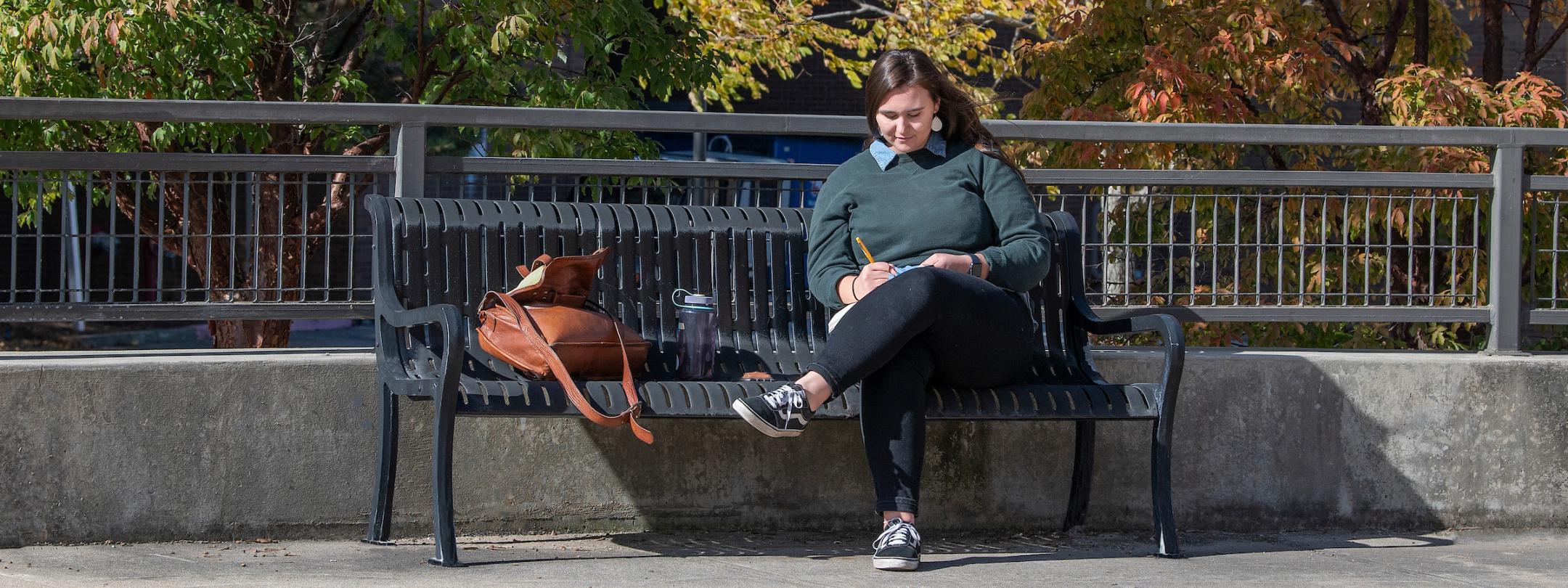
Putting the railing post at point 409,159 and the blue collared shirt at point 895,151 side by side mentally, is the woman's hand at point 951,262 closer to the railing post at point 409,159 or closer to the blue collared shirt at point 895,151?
the blue collared shirt at point 895,151

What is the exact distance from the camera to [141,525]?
174 inches

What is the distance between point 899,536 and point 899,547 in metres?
0.03

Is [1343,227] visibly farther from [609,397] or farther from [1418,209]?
[609,397]

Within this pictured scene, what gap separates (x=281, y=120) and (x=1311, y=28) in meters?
5.45

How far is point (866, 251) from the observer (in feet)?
14.5

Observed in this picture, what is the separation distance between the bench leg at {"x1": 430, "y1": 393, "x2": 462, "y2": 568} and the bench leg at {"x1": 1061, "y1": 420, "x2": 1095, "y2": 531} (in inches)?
78.2

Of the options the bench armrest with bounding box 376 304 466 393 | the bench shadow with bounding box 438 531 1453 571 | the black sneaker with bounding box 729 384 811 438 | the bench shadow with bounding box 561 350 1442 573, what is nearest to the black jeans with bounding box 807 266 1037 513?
the black sneaker with bounding box 729 384 811 438

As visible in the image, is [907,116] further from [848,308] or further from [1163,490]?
[1163,490]

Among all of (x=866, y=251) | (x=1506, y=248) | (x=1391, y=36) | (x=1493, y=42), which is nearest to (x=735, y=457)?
(x=866, y=251)

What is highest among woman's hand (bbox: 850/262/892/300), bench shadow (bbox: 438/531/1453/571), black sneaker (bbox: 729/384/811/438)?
woman's hand (bbox: 850/262/892/300)

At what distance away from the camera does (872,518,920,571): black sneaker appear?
409cm

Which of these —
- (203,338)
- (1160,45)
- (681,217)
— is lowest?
(203,338)

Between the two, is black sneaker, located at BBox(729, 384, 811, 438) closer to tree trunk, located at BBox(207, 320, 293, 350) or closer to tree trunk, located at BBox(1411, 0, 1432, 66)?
tree trunk, located at BBox(207, 320, 293, 350)

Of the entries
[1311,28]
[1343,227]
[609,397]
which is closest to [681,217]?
[609,397]
